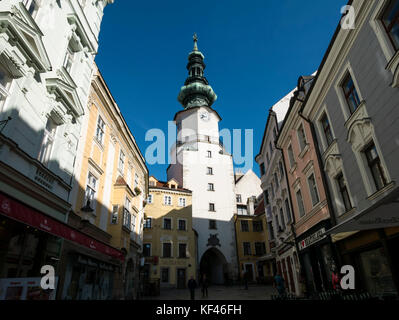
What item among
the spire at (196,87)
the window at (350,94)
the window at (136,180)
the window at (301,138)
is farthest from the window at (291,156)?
the spire at (196,87)

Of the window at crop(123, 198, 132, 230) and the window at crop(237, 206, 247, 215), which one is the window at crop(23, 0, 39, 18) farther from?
the window at crop(237, 206, 247, 215)

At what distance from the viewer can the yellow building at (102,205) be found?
11.1 metres

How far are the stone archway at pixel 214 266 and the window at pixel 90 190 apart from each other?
28.6m

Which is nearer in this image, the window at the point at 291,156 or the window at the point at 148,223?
the window at the point at 291,156

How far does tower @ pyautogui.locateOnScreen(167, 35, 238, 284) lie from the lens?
3859 centimetres

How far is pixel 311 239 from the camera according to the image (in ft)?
46.4

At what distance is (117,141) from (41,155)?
7794 millimetres

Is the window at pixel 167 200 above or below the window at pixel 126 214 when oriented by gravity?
above

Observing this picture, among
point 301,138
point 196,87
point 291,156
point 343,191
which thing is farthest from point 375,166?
point 196,87

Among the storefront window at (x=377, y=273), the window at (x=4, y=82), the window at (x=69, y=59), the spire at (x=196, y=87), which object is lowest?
the storefront window at (x=377, y=273)

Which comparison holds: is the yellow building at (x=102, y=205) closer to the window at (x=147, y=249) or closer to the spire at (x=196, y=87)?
the window at (x=147, y=249)

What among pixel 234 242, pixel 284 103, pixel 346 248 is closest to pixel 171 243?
pixel 234 242

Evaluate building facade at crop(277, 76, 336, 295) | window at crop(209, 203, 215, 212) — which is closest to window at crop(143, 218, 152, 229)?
window at crop(209, 203, 215, 212)
